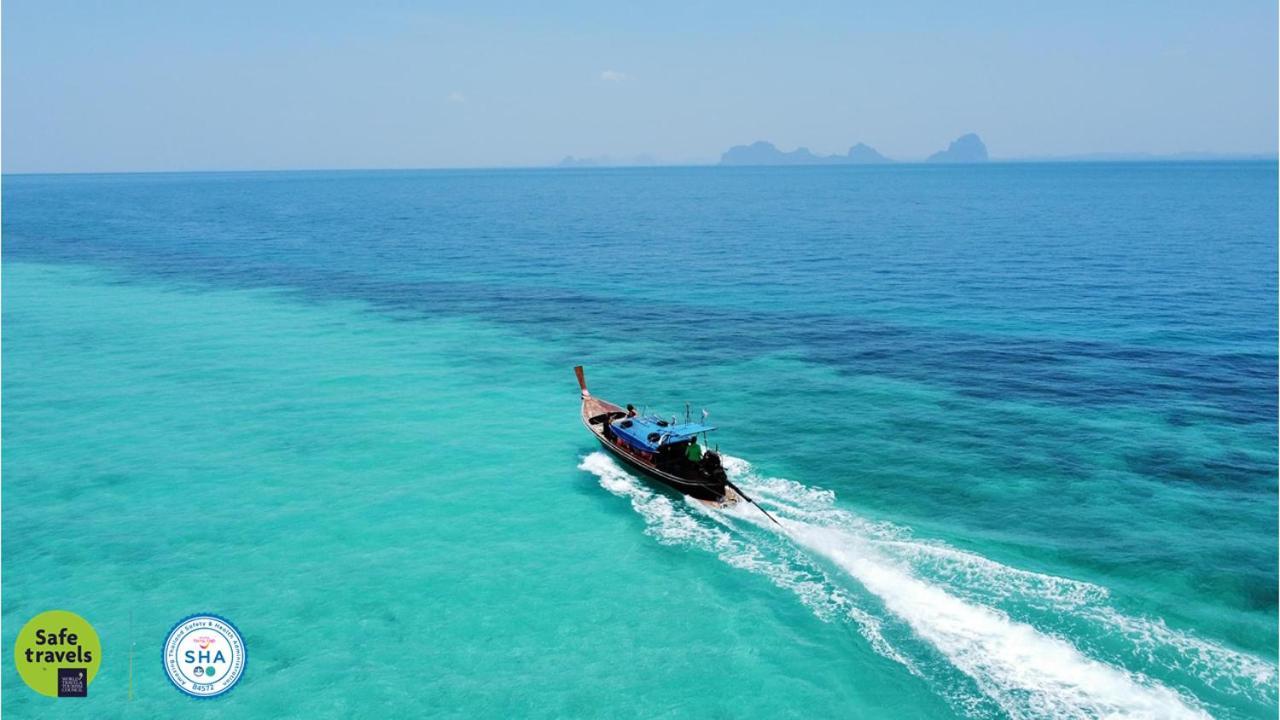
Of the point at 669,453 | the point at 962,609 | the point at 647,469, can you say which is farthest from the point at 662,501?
the point at 962,609

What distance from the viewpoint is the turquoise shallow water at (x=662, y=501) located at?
25922mm

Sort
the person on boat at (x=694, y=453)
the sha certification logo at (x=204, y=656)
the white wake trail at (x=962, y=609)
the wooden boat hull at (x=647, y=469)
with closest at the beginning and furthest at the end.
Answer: the white wake trail at (x=962, y=609) → the sha certification logo at (x=204, y=656) → the wooden boat hull at (x=647, y=469) → the person on boat at (x=694, y=453)

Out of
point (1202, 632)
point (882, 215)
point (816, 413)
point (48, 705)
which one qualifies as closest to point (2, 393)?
point (48, 705)

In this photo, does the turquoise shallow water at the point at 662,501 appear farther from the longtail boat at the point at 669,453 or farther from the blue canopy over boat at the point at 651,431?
the blue canopy over boat at the point at 651,431

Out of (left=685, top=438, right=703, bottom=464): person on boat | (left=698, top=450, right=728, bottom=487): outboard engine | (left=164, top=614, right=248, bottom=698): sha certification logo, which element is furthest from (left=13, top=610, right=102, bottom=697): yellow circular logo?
(left=698, top=450, right=728, bottom=487): outboard engine

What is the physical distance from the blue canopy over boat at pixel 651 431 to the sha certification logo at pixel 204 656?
19607 mm

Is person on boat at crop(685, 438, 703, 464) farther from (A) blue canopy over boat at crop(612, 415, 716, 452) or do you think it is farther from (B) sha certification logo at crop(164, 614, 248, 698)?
(B) sha certification logo at crop(164, 614, 248, 698)

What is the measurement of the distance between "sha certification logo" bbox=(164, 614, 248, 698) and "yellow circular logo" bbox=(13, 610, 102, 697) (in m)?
2.39

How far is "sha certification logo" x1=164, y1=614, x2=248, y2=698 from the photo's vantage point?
25359 millimetres

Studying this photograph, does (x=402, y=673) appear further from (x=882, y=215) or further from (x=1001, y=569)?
(x=882, y=215)

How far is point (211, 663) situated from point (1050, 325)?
65.3 meters

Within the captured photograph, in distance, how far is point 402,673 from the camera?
25891mm

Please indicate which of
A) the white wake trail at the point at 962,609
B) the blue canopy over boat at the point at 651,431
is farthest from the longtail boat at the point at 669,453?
the white wake trail at the point at 962,609

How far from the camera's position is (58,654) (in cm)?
2692
